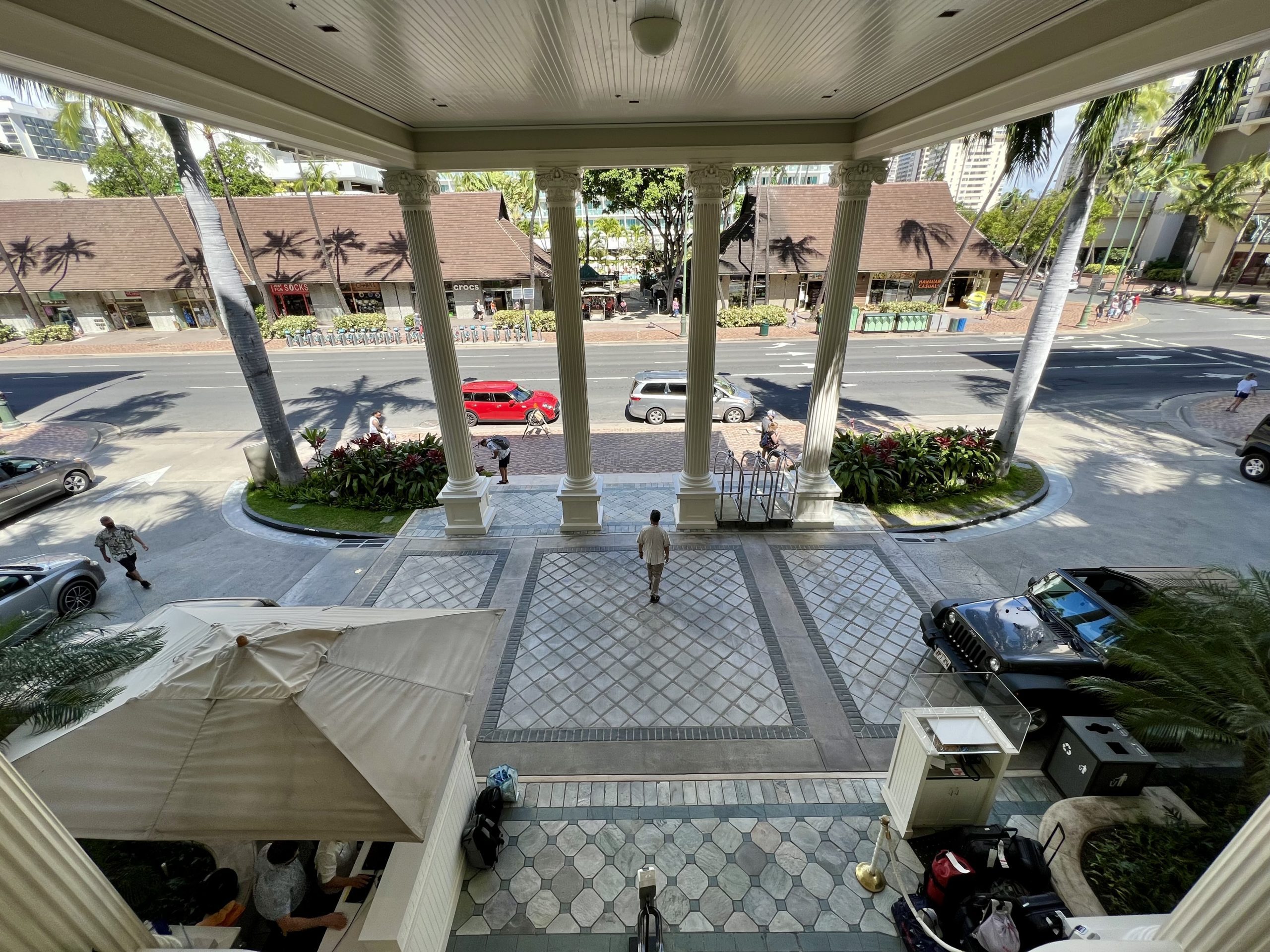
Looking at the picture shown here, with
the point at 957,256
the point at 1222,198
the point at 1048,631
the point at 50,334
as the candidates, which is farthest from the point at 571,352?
the point at 1222,198

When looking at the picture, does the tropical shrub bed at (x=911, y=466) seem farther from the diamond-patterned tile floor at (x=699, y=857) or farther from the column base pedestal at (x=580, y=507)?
the diamond-patterned tile floor at (x=699, y=857)

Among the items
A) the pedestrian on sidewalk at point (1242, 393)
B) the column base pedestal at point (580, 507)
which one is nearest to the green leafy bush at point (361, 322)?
the column base pedestal at point (580, 507)

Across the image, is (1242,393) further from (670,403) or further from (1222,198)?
(1222,198)

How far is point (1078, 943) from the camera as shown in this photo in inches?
100

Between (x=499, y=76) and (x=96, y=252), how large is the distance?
132 feet

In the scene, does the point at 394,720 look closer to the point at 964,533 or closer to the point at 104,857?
the point at 104,857

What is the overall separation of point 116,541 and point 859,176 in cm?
1251

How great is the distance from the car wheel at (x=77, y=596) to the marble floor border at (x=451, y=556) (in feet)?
13.7

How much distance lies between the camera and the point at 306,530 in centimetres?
1029

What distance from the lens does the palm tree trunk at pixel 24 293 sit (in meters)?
29.2

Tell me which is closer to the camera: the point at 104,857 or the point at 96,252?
the point at 104,857

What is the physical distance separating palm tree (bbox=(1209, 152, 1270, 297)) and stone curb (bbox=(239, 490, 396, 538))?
49.8 m

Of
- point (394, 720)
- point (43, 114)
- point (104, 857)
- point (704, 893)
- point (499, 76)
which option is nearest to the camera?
point (394, 720)

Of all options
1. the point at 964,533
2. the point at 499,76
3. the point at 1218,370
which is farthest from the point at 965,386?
the point at 499,76
